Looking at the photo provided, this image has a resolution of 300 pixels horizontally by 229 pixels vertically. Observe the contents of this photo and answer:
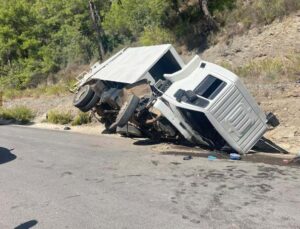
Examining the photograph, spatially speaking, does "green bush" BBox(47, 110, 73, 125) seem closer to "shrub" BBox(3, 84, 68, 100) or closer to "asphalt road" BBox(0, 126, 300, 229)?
"shrub" BBox(3, 84, 68, 100)

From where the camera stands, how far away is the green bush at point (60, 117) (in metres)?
19.5

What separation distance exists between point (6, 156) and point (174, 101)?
15.1ft

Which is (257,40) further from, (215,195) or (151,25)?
(215,195)

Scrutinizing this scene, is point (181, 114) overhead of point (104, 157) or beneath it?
overhead

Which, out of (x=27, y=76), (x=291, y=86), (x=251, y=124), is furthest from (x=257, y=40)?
(x=27, y=76)

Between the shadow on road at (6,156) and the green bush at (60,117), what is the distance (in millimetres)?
6200

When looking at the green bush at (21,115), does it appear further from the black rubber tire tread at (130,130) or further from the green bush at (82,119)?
the black rubber tire tread at (130,130)

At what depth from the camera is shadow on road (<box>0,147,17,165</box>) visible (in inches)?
460

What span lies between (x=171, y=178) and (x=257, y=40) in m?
12.5

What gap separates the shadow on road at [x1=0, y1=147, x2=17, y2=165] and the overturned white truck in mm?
2527

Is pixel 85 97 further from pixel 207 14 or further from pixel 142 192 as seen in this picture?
pixel 207 14

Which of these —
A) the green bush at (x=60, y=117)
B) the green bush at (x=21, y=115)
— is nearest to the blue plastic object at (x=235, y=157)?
the green bush at (x=60, y=117)

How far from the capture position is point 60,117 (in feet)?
64.6

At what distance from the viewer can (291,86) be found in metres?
14.3
